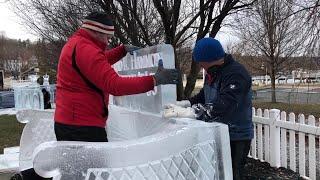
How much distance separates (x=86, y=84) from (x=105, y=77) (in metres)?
0.33

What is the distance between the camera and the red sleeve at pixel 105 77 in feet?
9.58

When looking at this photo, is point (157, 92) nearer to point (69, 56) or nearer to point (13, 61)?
point (69, 56)

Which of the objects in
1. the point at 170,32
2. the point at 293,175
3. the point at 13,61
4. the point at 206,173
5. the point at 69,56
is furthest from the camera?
the point at 13,61

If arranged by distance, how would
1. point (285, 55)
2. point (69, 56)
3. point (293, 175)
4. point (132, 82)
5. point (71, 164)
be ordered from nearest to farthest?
point (71, 164) → point (132, 82) → point (69, 56) → point (293, 175) → point (285, 55)

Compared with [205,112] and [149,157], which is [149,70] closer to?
[205,112]

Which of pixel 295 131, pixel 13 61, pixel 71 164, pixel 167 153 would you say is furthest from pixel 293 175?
pixel 13 61

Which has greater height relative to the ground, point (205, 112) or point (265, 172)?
point (205, 112)

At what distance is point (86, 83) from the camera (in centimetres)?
323

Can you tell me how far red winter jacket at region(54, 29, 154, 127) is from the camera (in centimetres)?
296

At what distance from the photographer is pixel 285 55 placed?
26.8 m

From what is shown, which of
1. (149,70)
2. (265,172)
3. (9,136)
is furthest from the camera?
(9,136)

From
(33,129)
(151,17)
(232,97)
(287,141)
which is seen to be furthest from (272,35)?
(232,97)

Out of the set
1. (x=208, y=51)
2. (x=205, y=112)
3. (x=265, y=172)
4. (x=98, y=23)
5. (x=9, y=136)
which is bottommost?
(x=9, y=136)

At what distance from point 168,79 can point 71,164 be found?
1019 mm
